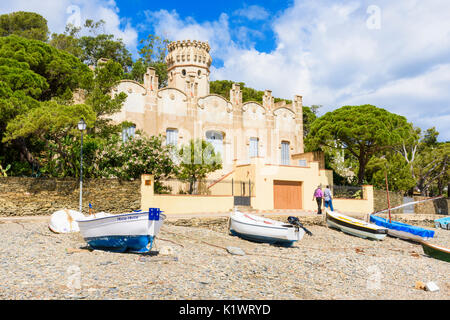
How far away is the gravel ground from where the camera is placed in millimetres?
7789

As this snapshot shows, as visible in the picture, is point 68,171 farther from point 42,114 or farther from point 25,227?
point 25,227

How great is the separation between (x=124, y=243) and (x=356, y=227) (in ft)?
42.5

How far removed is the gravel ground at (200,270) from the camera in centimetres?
779

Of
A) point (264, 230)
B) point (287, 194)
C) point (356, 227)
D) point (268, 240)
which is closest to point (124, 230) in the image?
point (264, 230)

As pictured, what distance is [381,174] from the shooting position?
3095cm

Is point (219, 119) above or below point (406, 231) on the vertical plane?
above

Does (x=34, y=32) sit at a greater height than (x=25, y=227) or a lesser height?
greater

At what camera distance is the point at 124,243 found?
37.5ft

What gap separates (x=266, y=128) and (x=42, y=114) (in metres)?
19.0

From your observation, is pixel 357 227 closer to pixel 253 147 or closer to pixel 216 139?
pixel 253 147

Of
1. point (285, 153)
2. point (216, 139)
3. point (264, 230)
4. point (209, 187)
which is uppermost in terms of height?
point (216, 139)

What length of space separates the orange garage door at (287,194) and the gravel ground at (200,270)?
804 cm

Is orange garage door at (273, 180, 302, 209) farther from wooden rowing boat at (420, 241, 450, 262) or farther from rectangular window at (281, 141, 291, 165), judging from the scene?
wooden rowing boat at (420, 241, 450, 262)
